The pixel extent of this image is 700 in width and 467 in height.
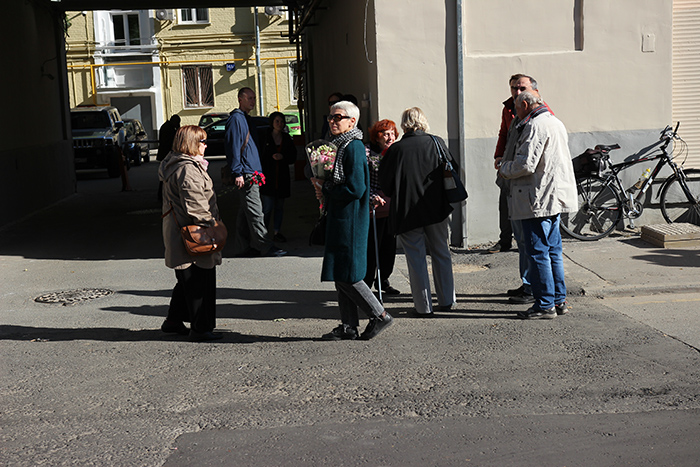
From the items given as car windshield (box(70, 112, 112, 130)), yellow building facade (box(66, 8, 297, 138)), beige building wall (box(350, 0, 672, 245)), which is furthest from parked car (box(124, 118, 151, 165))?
beige building wall (box(350, 0, 672, 245))

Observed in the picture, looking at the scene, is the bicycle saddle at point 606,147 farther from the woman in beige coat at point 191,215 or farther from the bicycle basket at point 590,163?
the woman in beige coat at point 191,215

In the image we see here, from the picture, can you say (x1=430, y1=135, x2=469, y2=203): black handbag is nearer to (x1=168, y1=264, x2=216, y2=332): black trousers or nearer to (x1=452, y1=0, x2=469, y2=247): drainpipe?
(x1=168, y1=264, x2=216, y2=332): black trousers

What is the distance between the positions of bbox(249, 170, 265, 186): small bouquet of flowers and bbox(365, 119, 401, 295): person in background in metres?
2.45

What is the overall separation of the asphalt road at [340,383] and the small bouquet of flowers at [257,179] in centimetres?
146

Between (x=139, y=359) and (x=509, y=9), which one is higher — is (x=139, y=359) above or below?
below

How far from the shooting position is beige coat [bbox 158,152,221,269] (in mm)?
6180

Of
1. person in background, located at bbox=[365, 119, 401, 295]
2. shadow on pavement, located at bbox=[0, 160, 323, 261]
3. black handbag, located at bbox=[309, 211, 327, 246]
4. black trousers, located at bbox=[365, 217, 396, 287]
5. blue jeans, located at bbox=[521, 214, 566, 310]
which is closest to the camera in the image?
black handbag, located at bbox=[309, 211, 327, 246]

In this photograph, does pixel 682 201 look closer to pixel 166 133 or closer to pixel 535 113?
pixel 535 113

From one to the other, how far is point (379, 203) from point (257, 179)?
129 inches

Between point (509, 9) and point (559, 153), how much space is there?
13.0 ft

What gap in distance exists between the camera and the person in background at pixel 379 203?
7137 mm

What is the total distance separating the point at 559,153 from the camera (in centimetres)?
681

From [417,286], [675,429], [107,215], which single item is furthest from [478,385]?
[107,215]

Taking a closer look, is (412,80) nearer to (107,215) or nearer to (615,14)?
(615,14)
